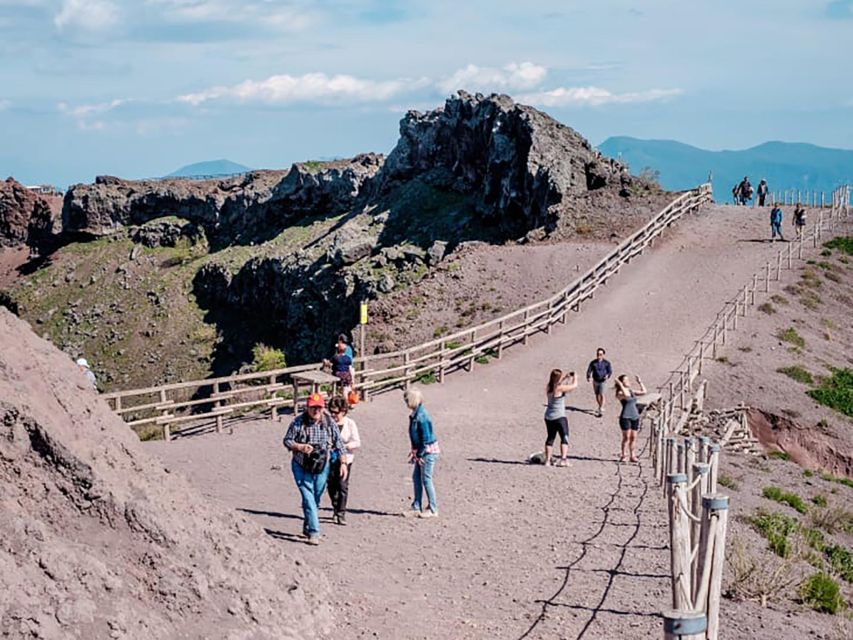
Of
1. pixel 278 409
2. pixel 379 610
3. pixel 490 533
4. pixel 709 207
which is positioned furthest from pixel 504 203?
pixel 379 610

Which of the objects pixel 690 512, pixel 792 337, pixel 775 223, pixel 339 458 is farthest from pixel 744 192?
pixel 690 512

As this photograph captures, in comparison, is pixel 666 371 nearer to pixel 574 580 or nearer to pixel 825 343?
pixel 825 343

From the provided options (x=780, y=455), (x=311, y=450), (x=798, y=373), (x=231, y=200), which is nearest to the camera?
(x=311, y=450)

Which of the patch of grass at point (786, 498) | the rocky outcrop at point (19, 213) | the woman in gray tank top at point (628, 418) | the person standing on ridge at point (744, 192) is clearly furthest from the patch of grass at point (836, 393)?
the rocky outcrop at point (19, 213)

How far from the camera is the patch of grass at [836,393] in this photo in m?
24.4

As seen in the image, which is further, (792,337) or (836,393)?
(792,337)

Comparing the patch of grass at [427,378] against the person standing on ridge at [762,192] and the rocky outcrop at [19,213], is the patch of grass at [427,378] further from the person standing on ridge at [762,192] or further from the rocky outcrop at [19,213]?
the rocky outcrop at [19,213]

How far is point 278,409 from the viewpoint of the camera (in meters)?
22.6

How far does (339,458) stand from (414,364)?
472 inches

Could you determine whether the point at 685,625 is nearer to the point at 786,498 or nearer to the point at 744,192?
the point at 786,498

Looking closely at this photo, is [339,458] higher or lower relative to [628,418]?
higher

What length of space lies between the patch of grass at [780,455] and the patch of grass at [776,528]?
598cm

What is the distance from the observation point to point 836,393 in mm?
25031

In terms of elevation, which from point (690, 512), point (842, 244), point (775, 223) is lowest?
point (690, 512)
